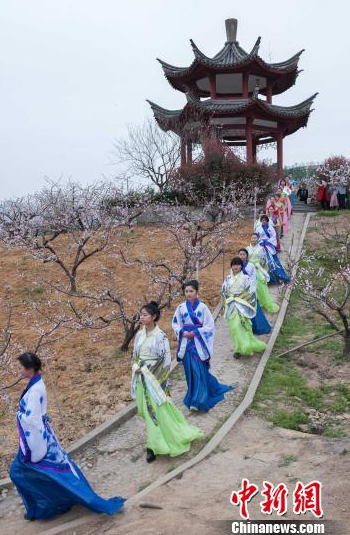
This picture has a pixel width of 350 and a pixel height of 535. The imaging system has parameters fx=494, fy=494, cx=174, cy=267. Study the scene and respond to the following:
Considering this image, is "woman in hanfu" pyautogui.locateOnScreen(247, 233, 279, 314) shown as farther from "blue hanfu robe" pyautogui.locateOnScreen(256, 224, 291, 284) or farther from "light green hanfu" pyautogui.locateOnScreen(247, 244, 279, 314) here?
"blue hanfu robe" pyautogui.locateOnScreen(256, 224, 291, 284)

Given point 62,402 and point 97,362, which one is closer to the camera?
point 62,402

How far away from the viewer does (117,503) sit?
446cm

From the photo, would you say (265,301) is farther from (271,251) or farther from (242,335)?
(242,335)

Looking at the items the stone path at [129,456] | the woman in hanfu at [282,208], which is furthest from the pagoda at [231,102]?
the stone path at [129,456]

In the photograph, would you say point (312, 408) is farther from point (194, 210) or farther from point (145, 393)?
point (194, 210)

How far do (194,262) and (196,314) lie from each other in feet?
18.6

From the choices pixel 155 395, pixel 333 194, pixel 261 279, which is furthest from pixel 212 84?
pixel 155 395

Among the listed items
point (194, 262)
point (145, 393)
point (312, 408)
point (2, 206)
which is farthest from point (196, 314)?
point (2, 206)

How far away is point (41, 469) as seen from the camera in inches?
171

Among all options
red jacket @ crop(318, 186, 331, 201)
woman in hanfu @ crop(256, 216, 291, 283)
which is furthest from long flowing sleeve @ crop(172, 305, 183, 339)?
red jacket @ crop(318, 186, 331, 201)

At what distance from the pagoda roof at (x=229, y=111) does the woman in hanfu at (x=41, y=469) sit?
58.7 feet

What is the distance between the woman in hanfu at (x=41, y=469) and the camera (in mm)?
4336

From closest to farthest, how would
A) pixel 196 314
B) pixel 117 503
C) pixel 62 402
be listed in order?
1. pixel 117 503
2. pixel 196 314
3. pixel 62 402

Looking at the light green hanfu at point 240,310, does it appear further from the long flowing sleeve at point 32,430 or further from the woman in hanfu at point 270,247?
the long flowing sleeve at point 32,430
